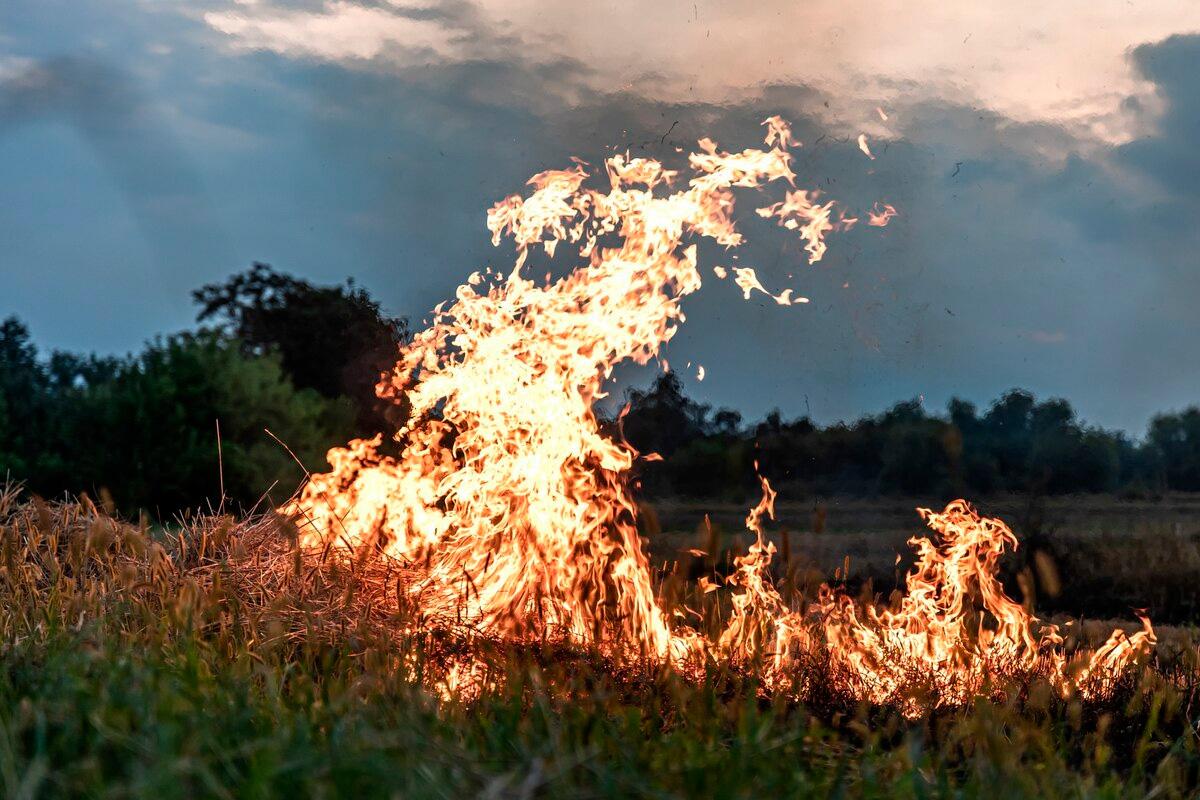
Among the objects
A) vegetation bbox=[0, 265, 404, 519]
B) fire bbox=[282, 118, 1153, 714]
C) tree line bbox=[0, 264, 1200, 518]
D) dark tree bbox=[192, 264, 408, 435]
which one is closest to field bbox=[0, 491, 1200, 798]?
fire bbox=[282, 118, 1153, 714]

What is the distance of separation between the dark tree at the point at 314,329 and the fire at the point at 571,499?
25.3 meters

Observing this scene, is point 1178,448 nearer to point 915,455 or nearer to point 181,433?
point 915,455

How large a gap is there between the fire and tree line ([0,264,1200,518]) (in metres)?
8.34

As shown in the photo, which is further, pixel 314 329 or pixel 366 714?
pixel 314 329

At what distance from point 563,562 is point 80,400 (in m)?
20.9

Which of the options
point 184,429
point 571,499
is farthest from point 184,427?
point 571,499

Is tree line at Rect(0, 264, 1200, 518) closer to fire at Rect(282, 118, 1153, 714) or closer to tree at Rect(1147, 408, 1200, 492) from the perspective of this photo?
tree at Rect(1147, 408, 1200, 492)

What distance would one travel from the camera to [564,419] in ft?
A: 27.5

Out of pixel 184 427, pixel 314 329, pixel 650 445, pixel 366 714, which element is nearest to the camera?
pixel 366 714

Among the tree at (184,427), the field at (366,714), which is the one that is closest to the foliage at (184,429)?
the tree at (184,427)

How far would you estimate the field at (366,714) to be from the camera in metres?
3.40

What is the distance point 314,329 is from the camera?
36.8 metres

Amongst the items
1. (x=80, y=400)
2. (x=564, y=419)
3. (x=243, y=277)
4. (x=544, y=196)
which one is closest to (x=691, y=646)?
(x=564, y=419)

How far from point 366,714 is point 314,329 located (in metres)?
33.7
